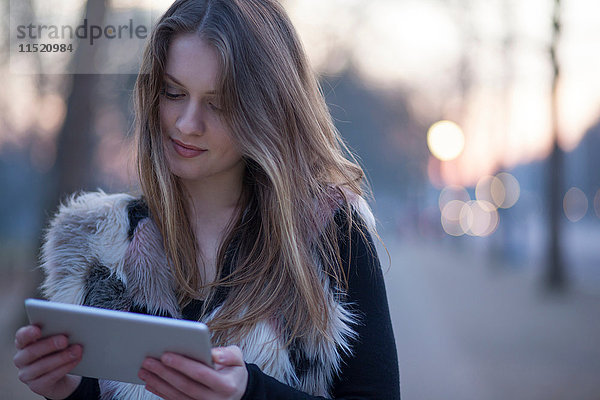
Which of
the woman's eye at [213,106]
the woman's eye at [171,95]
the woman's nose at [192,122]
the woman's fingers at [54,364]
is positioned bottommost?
the woman's fingers at [54,364]

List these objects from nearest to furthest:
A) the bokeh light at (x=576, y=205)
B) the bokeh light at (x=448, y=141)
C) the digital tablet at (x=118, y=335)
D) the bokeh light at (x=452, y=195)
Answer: the digital tablet at (x=118, y=335)
the bokeh light at (x=448, y=141)
the bokeh light at (x=452, y=195)
the bokeh light at (x=576, y=205)

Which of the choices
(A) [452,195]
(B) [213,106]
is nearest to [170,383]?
(B) [213,106]

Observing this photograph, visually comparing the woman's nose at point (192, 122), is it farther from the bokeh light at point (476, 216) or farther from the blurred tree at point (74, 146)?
the bokeh light at point (476, 216)

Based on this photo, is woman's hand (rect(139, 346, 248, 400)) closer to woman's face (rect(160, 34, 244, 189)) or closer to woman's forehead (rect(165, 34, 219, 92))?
woman's face (rect(160, 34, 244, 189))

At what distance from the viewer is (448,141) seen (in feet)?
47.5

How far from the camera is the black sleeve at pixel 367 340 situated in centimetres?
175

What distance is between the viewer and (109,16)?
15.2 ft

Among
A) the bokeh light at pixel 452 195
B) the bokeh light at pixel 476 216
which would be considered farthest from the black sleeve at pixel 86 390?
the bokeh light at pixel 452 195

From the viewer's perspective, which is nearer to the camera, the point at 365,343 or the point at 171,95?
the point at 365,343

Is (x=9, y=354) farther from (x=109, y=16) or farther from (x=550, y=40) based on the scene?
(x=550, y=40)

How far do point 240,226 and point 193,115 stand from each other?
387mm

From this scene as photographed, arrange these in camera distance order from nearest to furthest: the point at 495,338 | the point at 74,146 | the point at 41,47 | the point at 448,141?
1. the point at 41,47
2. the point at 74,146
3. the point at 495,338
4. the point at 448,141

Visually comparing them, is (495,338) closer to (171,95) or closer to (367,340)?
(367,340)

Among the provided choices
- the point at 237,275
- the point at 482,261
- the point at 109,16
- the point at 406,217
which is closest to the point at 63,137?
the point at 109,16
